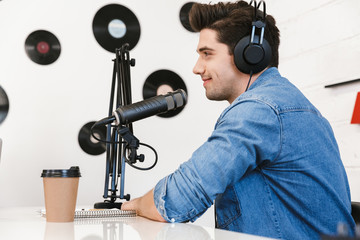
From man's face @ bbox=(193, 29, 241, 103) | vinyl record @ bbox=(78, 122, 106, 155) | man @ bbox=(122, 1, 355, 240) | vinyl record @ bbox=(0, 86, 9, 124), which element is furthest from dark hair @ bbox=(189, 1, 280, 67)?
vinyl record @ bbox=(0, 86, 9, 124)

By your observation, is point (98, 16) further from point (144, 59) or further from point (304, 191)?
point (304, 191)

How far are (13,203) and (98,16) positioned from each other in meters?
1.15

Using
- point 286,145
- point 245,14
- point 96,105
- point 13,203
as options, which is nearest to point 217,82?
point 245,14

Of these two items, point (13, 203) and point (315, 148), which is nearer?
point (315, 148)

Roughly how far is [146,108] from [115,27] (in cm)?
153

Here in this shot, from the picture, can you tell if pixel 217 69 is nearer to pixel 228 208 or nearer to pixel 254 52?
pixel 254 52

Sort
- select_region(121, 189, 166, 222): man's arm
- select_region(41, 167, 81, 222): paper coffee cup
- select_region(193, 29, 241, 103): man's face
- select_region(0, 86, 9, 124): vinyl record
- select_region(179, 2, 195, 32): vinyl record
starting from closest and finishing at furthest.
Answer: select_region(41, 167, 81, 222): paper coffee cup, select_region(121, 189, 166, 222): man's arm, select_region(193, 29, 241, 103): man's face, select_region(0, 86, 9, 124): vinyl record, select_region(179, 2, 195, 32): vinyl record

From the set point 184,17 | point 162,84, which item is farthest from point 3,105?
point 184,17

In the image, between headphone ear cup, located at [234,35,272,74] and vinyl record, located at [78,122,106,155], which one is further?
vinyl record, located at [78,122,106,155]

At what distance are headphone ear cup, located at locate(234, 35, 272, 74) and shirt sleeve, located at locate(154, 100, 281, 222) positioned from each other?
0.31 meters

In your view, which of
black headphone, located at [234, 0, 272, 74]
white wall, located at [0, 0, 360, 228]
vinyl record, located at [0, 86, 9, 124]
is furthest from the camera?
vinyl record, located at [0, 86, 9, 124]

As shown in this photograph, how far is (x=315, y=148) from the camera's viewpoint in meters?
1.06

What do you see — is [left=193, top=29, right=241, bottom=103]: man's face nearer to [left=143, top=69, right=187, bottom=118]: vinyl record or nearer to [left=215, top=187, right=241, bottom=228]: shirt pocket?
[left=215, top=187, right=241, bottom=228]: shirt pocket

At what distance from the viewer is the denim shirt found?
3.26ft
